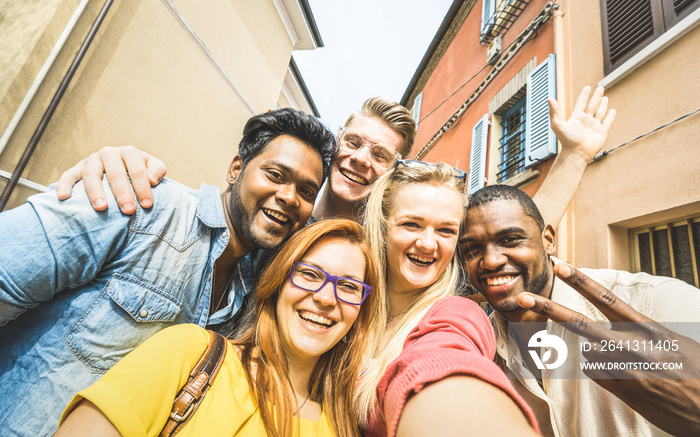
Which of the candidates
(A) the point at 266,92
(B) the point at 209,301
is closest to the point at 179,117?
(A) the point at 266,92

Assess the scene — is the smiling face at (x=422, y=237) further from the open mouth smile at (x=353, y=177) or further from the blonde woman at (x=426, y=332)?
the open mouth smile at (x=353, y=177)

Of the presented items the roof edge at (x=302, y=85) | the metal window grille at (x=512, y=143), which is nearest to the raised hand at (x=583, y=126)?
the metal window grille at (x=512, y=143)

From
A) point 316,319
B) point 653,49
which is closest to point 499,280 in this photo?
point 316,319

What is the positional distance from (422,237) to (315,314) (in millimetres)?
903

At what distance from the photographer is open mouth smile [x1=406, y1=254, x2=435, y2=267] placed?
2062 millimetres

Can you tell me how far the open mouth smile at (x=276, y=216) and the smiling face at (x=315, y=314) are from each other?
0.33 metres

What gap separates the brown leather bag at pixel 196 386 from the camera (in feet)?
3.54

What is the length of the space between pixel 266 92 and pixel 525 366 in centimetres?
568

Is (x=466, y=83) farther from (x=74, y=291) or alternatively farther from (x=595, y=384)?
(x=74, y=291)

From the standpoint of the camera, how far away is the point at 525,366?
75.7 inches

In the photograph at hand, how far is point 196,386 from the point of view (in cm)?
117

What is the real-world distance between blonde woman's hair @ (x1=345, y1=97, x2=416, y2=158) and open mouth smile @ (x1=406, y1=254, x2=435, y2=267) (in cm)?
157

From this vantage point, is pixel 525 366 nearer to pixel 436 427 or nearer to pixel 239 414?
pixel 436 427

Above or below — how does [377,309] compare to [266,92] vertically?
below
